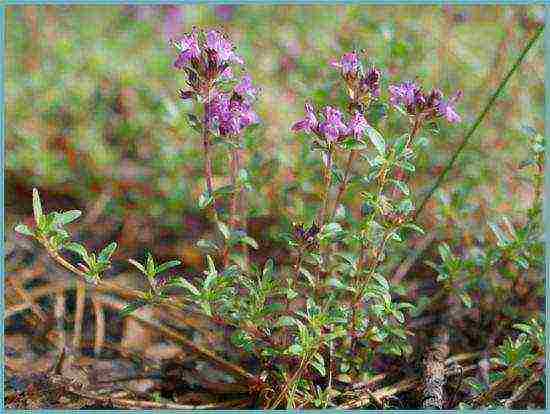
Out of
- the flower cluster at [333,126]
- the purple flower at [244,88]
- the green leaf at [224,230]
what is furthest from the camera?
the green leaf at [224,230]

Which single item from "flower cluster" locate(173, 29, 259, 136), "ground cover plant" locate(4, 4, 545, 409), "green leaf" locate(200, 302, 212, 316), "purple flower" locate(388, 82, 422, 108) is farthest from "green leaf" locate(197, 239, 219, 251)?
"purple flower" locate(388, 82, 422, 108)

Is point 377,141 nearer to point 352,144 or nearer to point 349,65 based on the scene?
point 352,144

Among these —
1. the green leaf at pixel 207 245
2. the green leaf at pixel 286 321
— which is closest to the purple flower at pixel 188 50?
the green leaf at pixel 207 245

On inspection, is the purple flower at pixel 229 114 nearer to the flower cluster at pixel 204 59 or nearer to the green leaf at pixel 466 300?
the flower cluster at pixel 204 59

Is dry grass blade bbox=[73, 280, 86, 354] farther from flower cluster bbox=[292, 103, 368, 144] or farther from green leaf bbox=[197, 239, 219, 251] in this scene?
flower cluster bbox=[292, 103, 368, 144]

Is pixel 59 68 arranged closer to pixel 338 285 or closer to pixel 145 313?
pixel 145 313

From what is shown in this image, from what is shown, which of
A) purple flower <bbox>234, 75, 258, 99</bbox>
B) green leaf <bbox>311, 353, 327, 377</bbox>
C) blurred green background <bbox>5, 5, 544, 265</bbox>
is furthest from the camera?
blurred green background <bbox>5, 5, 544, 265</bbox>
